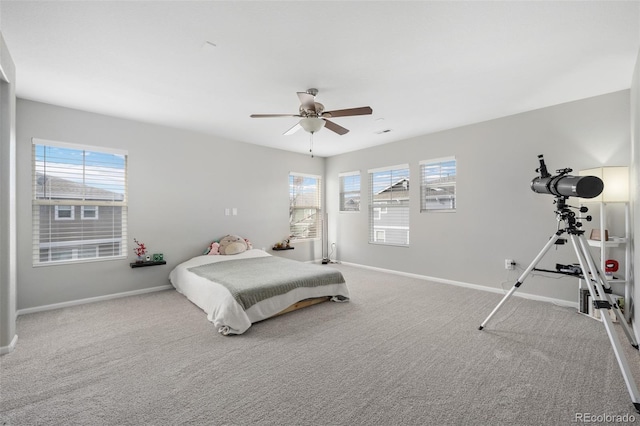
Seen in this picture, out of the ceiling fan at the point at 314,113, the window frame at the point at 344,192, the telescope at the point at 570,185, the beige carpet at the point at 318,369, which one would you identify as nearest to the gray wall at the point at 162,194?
the beige carpet at the point at 318,369

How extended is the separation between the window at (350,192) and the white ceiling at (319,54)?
2.32 metres

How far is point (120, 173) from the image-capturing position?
3.81 metres

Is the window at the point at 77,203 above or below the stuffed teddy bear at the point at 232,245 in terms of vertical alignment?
above

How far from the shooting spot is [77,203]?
348 cm

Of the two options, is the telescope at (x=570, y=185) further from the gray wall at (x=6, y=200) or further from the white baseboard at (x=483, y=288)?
the gray wall at (x=6, y=200)

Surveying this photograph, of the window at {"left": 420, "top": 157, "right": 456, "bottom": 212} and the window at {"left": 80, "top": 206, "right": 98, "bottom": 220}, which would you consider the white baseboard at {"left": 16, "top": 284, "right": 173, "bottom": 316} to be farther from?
the window at {"left": 420, "top": 157, "right": 456, "bottom": 212}

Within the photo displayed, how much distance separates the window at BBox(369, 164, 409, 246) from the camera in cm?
500

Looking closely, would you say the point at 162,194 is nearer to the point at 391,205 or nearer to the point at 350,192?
the point at 350,192

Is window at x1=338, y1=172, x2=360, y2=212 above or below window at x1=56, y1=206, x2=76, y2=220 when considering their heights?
above

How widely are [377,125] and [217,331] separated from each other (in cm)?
335

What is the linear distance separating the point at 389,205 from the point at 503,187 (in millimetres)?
1865

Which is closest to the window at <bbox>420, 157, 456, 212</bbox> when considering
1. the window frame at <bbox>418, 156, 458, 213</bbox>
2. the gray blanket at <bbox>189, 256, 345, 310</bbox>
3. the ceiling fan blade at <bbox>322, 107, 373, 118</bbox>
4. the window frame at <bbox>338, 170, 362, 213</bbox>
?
the window frame at <bbox>418, 156, 458, 213</bbox>

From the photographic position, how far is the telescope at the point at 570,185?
6.15ft

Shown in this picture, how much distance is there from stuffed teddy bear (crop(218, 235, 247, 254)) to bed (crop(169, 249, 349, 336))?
0.28 metres
